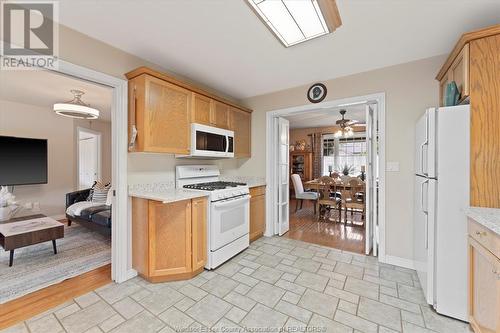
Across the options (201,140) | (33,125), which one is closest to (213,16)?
(201,140)

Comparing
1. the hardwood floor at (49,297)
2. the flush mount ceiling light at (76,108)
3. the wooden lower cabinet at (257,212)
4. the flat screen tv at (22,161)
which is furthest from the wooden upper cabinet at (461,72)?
the flat screen tv at (22,161)

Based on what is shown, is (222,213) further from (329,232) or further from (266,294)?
(329,232)

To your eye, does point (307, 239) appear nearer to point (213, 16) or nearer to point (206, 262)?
point (206, 262)

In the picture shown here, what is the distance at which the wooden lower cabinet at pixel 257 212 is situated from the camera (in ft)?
10.6

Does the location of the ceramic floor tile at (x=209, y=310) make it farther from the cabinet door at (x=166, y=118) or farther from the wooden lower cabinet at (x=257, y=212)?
the cabinet door at (x=166, y=118)

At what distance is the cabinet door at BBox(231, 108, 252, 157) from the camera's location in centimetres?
336

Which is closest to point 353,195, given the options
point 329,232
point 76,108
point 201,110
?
point 329,232

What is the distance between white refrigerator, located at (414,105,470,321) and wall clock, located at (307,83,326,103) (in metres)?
1.49

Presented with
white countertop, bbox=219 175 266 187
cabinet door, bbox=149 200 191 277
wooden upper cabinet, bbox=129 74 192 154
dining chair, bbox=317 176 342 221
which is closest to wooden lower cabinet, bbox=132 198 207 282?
Result: cabinet door, bbox=149 200 191 277

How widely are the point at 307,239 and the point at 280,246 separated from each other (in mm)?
547

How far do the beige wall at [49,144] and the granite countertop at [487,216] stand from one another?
6318 millimetres

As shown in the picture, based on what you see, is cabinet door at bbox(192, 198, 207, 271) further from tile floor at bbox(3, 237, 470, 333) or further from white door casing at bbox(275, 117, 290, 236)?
white door casing at bbox(275, 117, 290, 236)
